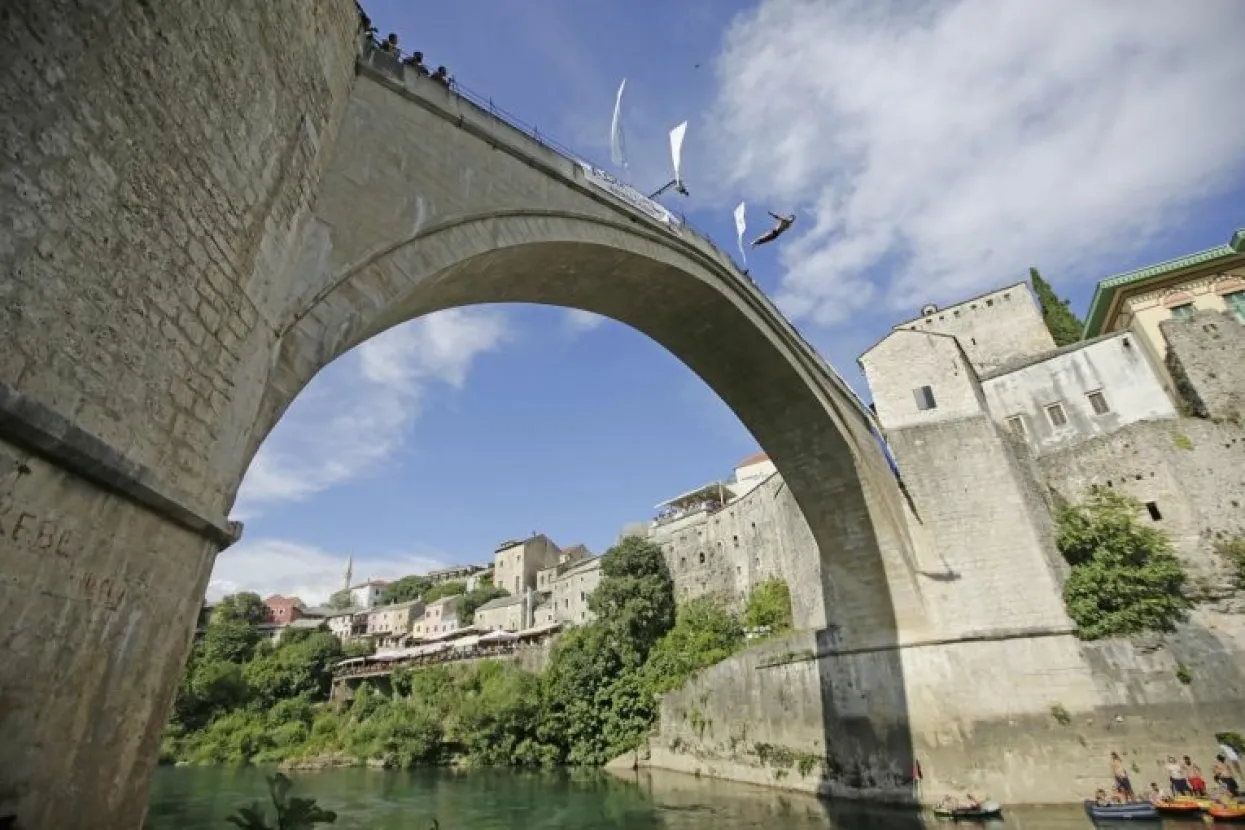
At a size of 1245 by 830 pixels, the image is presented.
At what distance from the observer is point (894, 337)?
14.7 meters

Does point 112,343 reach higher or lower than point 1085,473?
lower

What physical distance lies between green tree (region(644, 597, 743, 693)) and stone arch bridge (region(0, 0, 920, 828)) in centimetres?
1865

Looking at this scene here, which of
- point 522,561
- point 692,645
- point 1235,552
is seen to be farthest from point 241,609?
point 1235,552

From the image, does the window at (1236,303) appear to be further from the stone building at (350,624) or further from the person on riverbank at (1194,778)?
the stone building at (350,624)

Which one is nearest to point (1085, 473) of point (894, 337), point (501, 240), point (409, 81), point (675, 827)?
point (894, 337)

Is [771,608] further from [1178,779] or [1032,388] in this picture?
[1178,779]

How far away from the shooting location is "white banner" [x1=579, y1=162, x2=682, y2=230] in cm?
820

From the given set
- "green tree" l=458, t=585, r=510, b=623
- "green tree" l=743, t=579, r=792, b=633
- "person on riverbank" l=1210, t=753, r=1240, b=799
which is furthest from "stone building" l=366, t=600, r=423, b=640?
"person on riverbank" l=1210, t=753, r=1240, b=799

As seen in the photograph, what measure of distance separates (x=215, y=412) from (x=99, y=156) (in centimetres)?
138

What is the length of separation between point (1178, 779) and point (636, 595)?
58.6 ft

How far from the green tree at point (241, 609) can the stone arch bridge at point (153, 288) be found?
179ft

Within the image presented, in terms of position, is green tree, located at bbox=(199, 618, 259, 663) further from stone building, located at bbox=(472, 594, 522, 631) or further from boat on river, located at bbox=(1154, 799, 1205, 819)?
boat on river, located at bbox=(1154, 799, 1205, 819)

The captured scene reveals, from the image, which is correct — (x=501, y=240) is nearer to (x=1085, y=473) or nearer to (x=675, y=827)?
(x=675, y=827)

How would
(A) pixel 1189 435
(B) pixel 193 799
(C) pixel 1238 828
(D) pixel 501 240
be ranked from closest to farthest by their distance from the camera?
(D) pixel 501 240, (C) pixel 1238 828, (A) pixel 1189 435, (B) pixel 193 799
